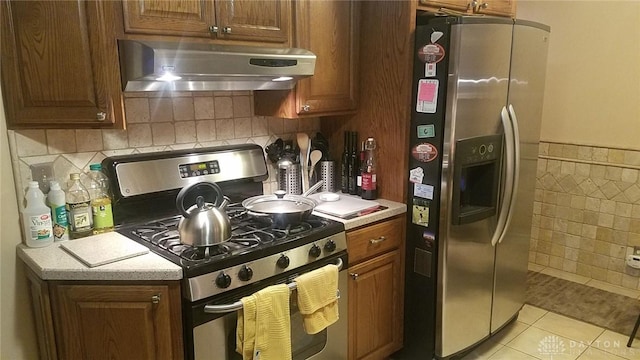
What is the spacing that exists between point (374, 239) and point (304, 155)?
0.63m

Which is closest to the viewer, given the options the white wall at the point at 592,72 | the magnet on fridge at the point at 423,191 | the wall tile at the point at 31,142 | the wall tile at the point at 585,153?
the wall tile at the point at 31,142

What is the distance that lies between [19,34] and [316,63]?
1.19 metres

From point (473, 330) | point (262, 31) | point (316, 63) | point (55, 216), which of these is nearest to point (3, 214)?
point (55, 216)

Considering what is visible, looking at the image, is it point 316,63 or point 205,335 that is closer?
point 205,335

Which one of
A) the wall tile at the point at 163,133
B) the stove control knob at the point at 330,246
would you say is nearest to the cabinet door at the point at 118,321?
the stove control knob at the point at 330,246

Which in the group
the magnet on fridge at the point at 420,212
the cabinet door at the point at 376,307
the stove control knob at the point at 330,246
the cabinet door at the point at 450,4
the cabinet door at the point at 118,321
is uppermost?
the cabinet door at the point at 450,4

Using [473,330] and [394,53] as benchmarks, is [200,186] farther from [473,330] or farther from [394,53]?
[473,330]

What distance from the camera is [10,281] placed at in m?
1.69

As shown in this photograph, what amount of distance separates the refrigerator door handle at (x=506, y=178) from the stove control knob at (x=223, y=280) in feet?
4.68

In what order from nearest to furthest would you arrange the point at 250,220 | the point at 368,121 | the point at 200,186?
the point at 200,186 < the point at 250,220 < the point at 368,121

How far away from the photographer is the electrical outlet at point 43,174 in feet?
5.72

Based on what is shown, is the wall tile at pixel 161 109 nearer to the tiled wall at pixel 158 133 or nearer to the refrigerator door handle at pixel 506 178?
the tiled wall at pixel 158 133

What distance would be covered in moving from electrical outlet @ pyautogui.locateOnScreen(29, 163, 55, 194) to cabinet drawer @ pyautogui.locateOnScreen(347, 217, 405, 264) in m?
1.24

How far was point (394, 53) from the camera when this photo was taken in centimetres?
219
